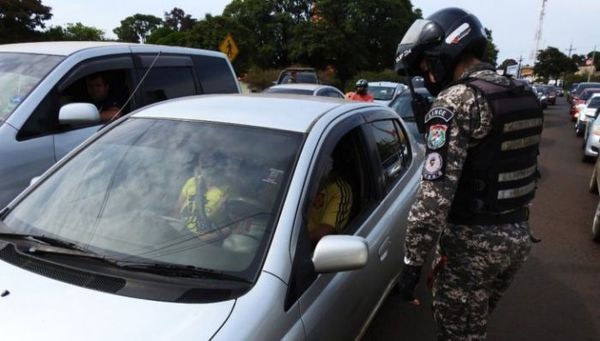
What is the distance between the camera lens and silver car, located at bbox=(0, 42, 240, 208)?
148 inches

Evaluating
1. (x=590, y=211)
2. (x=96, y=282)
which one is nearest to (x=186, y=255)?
(x=96, y=282)

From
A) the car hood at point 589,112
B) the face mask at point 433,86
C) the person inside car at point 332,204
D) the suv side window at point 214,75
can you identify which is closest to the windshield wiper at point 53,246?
the person inside car at point 332,204

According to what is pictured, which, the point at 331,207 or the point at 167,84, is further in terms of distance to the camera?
the point at 167,84

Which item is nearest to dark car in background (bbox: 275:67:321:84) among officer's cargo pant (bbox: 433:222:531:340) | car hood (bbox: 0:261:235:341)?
officer's cargo pant (bbox: 433:222:531:340)

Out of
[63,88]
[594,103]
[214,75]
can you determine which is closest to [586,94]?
[594,103]

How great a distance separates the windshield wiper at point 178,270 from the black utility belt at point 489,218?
1.19 meters

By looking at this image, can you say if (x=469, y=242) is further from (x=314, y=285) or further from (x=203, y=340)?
(x=203, y=340)

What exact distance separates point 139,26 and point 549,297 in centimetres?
10459

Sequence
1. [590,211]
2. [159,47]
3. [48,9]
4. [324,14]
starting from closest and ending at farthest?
[159,47]
[590,211]
[48,9]
[324,14]

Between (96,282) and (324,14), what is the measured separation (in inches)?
1986

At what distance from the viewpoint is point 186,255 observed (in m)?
2.04

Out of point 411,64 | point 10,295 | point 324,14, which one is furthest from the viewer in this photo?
point 324,14

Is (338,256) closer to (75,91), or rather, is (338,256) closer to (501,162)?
(501,162)

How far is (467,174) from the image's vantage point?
2416 mm
